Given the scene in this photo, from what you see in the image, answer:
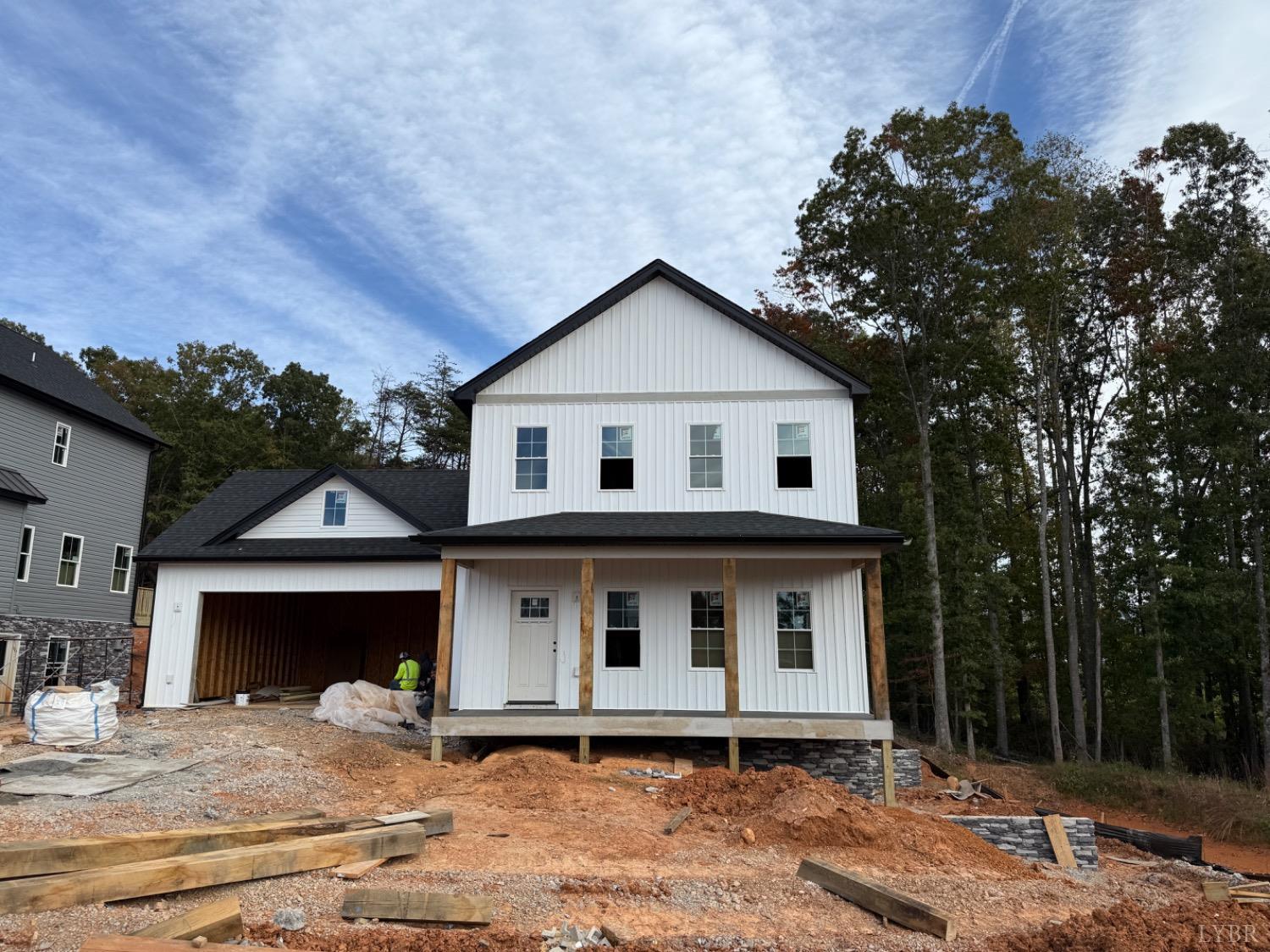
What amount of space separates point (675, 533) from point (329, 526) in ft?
28.7

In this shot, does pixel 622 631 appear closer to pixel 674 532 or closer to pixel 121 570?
pixel 674 532

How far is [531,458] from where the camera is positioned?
16.9 m

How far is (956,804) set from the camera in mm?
14570

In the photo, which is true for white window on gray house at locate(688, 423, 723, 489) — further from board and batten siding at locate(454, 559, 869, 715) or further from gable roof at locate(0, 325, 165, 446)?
gable roof at locate(0, 325, 165, 446)

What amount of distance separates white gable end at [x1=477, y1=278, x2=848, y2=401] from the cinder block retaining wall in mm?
8356

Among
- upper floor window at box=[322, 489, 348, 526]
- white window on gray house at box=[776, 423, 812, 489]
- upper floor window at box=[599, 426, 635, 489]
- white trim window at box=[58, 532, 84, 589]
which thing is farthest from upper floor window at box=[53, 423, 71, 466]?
white window on gray house at box=[776, 423, 812, 489]

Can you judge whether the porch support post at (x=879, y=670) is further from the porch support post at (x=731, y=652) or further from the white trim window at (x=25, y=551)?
the white trim window at (x=25, y=551)

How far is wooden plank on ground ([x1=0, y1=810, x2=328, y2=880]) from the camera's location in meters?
6.39

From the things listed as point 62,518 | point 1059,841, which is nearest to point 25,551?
point 62,518

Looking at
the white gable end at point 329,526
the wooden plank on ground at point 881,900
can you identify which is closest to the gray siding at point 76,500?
the white gable end at point 329,526

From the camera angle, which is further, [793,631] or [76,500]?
[76,500]

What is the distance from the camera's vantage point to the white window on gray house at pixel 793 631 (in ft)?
51.1

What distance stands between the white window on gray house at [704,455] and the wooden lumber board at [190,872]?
10.0m

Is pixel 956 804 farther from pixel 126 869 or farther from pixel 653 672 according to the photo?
pixel 126 869
